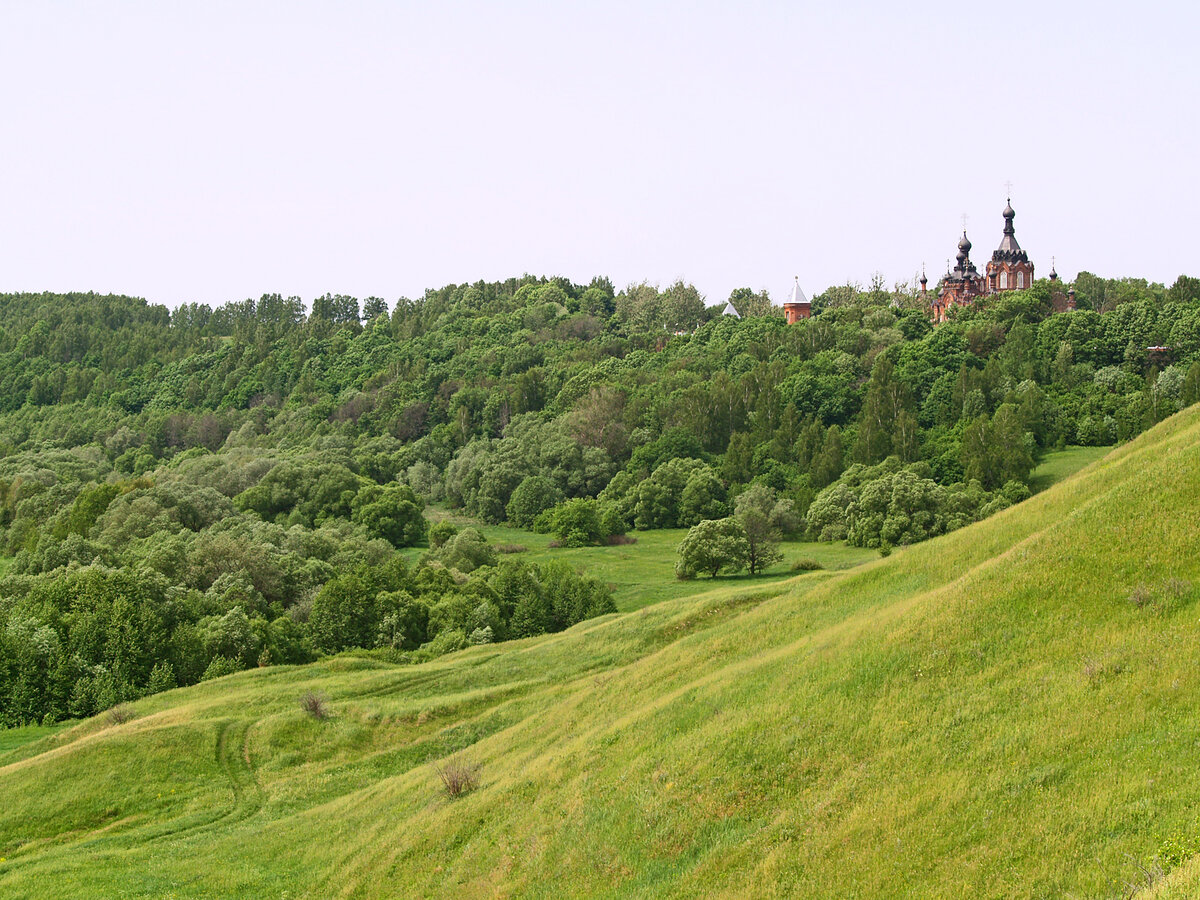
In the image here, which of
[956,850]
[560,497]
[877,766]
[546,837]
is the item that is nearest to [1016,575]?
[877,766]

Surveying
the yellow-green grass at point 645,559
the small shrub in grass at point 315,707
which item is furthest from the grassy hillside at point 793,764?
the yellow-green grass at point 645,559

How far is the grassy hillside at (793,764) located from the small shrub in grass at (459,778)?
0.76m

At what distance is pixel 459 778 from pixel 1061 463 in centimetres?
11608

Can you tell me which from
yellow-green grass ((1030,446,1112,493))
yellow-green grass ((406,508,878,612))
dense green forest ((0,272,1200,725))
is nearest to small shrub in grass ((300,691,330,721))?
dense green forest ((0,272,1200,725))

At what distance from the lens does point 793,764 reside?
28.0 m

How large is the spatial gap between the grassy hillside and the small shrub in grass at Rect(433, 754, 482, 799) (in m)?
0.76

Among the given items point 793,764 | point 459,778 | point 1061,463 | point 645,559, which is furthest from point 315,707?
point 1061,463

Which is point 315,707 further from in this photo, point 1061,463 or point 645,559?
point 1061,463

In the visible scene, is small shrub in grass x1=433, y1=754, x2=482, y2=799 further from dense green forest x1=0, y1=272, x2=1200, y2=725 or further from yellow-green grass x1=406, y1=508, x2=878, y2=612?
yellow-green grass x1=406, y1=508, x2=878, y2=612

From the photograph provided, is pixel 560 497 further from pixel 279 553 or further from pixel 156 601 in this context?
pixel 156 601

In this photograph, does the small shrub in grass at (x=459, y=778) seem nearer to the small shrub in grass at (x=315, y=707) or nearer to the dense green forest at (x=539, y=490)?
the small shrub in grass at (x=315, y=707)

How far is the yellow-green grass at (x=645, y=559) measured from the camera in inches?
4058

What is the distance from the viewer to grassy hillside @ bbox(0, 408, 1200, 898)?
22.7m

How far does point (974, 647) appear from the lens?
29.9 m
